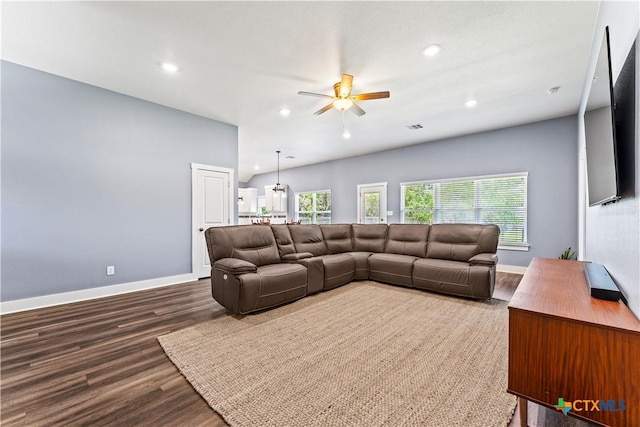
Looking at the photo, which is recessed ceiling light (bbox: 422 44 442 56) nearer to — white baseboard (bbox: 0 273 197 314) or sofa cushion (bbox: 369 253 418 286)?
sofa cushion (bbox: 369 253 418 286)

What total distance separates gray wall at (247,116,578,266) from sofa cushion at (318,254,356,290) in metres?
3.17

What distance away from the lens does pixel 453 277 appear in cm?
359

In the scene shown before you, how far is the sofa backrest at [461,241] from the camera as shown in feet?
12.8

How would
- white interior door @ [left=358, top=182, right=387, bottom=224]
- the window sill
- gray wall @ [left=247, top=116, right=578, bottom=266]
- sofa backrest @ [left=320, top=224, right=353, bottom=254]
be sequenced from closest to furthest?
1. gray wall @ [left=247, top=116, right=578, bottom=266]
2. sofa backrest @ [left=320, top=224, right=353, bottom=254]
3. the window sill
4. white interior door @ [left=358, top=182, right=387, bottom=224]

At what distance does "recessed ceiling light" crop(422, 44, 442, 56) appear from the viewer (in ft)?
9.04

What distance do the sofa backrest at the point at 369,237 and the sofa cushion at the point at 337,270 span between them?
65 cm

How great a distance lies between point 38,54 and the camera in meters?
2.97

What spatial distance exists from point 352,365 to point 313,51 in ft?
10.1

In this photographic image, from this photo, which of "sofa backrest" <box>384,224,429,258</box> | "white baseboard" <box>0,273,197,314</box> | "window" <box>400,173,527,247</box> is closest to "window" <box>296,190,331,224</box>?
"window" <box>400,173,527,247</box>

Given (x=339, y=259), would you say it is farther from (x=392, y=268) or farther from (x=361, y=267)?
(x=392, y=268)

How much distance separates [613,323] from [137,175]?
5223 mm

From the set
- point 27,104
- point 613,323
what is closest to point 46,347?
point 27,104

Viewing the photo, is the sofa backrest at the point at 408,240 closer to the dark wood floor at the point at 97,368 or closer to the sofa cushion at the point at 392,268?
the sofa cushion at the point at 392,268

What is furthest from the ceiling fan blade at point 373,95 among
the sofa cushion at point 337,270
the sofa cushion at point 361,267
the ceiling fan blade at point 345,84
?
the sofa cushion at point 361,267
